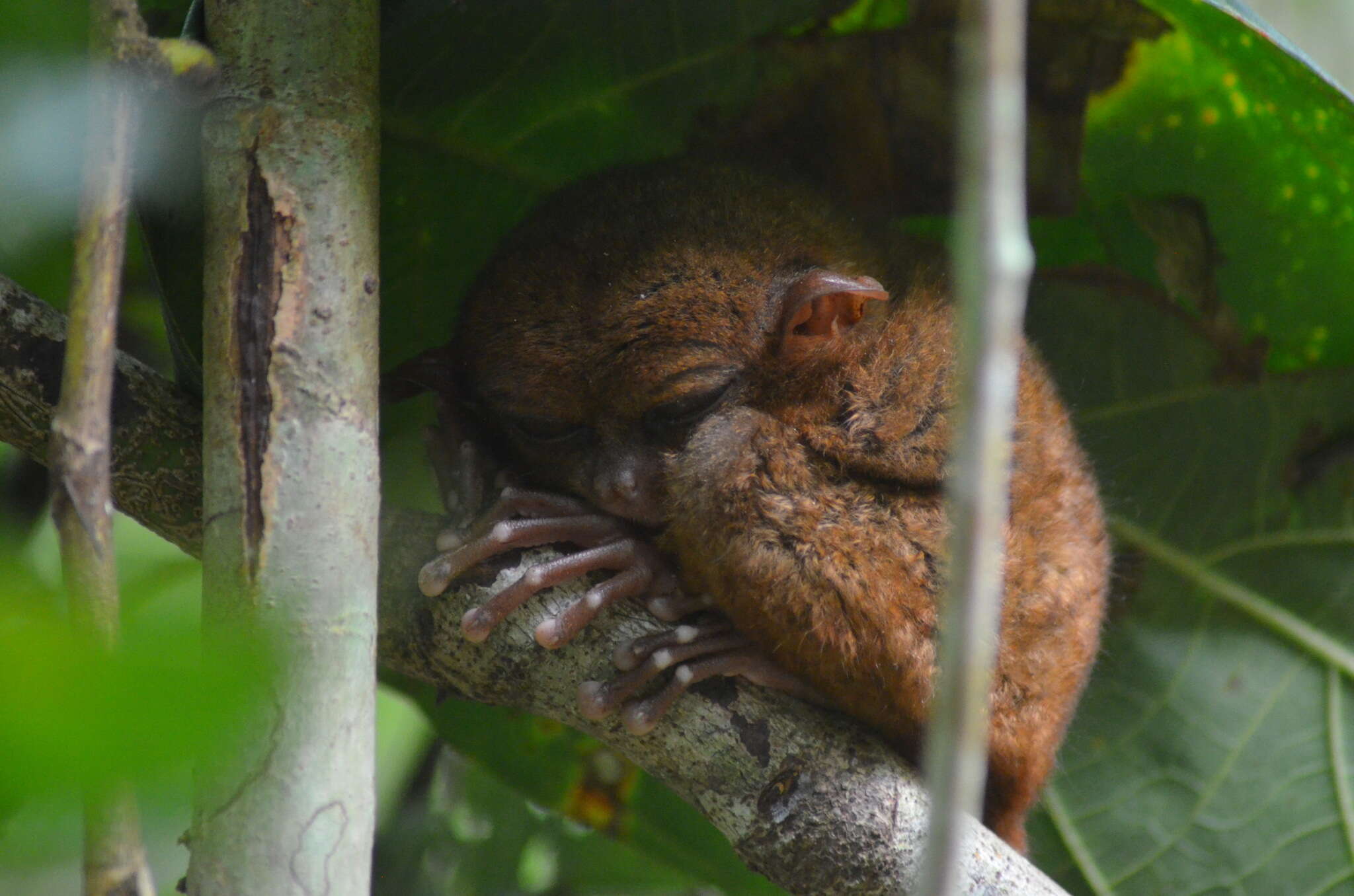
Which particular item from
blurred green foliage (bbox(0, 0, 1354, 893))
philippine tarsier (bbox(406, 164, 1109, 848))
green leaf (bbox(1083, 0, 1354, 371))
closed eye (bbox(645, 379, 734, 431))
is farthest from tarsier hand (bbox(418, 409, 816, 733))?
green leaf (bbox(1083, 0, 1354, 371))

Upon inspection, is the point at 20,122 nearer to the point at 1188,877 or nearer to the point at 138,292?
the point at 138,292

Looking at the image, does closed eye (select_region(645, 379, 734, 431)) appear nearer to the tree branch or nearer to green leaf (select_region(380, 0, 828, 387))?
the tree branch

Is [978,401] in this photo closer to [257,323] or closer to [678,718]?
[257,323]

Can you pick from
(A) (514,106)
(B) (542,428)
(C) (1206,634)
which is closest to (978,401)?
(B) (542,428)

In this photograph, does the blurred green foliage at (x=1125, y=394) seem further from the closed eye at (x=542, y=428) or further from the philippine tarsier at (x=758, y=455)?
the closed eye at (x=542, y=428)

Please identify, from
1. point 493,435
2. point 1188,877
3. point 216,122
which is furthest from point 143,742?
point 1188,877

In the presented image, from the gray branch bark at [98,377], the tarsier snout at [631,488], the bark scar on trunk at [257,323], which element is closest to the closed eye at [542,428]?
the tarsier snout at [631,488]
